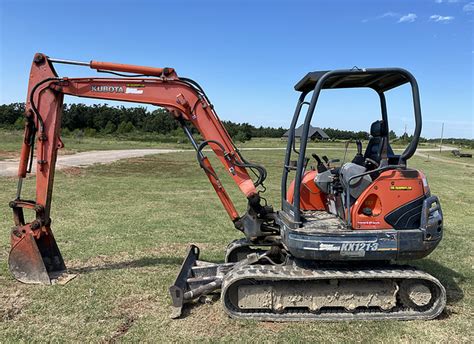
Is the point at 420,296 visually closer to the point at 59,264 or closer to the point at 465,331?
the point at 465,331

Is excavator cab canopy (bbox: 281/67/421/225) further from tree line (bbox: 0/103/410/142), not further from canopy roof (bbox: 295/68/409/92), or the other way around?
tree line (bbox: 0/103/410/142)

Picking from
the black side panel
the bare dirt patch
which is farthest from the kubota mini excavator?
the bare dirt patch

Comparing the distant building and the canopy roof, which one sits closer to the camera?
the canopy roof

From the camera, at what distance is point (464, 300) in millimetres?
5902

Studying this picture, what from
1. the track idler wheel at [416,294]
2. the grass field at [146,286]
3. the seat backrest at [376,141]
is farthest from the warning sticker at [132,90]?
the track idler wheel at [416,294]

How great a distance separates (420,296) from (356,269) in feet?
2.80

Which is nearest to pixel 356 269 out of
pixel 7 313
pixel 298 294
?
pixel 298 294

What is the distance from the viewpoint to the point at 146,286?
6117 mm

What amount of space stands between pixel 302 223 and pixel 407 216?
1301 mm

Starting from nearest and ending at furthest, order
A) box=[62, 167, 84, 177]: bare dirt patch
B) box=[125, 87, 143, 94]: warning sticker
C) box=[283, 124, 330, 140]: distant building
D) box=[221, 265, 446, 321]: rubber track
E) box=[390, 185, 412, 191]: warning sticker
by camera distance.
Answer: box=[221, 265, 446, 321]: rubber track, box=[390, 185, 412, 191]: warning sticker, box=[283, 124, 330, 140]: distant building, box=[125, 87, 143, 94]: warning sticker, box=[62, 167, 84, 177]: bare dirt patch

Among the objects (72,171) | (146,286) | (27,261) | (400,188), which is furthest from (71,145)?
(400,188)

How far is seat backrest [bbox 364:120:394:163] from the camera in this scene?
5.85 metres

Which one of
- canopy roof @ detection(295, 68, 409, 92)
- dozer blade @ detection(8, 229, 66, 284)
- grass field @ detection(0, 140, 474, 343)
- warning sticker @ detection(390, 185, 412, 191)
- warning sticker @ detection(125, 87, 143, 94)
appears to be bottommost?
grass field @ detection(0, 140, 474, 343)

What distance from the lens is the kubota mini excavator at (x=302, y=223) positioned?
513 centimetres
